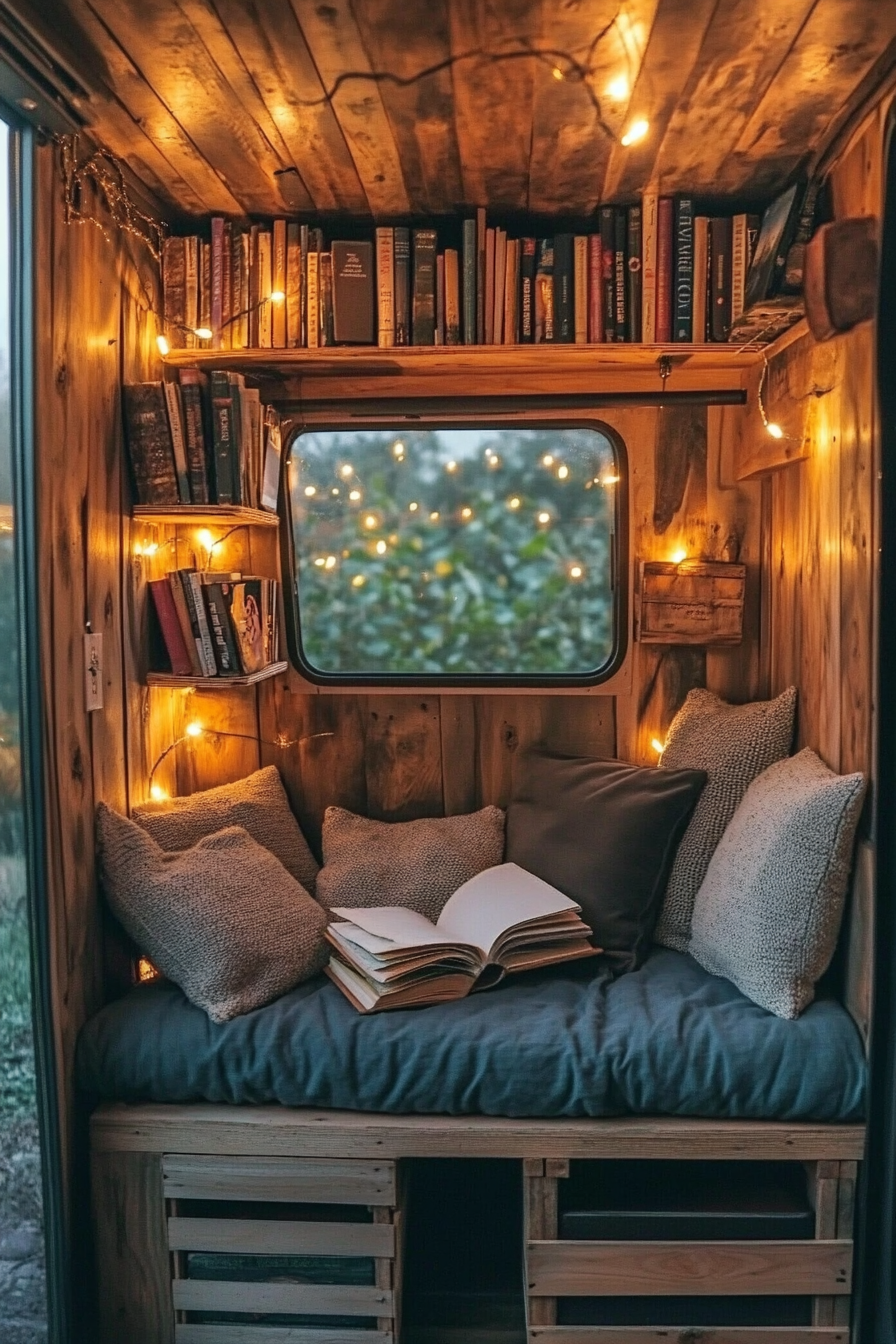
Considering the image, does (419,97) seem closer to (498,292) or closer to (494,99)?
(494,99)

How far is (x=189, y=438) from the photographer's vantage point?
230 centimetres

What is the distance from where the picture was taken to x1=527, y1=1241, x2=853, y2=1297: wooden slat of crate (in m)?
1.89

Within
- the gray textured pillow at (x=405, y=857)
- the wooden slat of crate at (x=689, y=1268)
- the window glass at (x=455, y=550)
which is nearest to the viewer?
the wooden slat of crate at (x=689, y=1268)

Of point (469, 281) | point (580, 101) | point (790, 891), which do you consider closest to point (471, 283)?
point (469, 281)

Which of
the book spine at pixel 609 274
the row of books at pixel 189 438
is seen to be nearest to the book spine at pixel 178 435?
the row of books at pixel 189 438

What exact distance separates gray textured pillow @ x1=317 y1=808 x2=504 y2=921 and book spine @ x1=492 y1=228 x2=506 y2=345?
1.21 meters

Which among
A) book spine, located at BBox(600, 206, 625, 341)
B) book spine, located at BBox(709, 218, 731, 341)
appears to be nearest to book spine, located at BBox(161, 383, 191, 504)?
book spine, located at BBox(600, 206, 625, 341)

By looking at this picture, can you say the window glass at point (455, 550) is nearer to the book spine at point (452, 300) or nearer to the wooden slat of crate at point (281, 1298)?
the book spine at point (452, 300)

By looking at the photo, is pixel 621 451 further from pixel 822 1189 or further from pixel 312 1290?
pixel 312 1290

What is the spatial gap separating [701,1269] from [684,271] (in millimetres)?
2108

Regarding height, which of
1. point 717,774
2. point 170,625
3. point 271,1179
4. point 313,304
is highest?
point 313,304

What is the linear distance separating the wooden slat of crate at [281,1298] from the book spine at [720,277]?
7.14 feet

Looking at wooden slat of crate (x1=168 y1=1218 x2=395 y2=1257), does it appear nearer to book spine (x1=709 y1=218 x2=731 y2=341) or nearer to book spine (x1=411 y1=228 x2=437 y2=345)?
book spine (x1=411 y1=228 x2=437 y2=345)

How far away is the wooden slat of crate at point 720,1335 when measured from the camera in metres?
1.89
